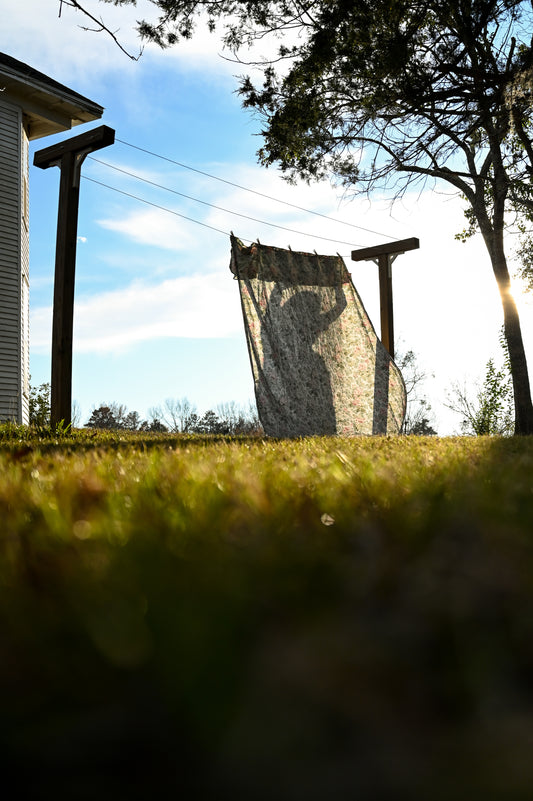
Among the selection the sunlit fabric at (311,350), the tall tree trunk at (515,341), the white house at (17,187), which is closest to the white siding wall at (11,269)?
the white house at (17,187)

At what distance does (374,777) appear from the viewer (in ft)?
1.22

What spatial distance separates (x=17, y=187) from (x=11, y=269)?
4.32 feet

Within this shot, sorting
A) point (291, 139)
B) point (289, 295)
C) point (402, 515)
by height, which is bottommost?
point (402, 515)

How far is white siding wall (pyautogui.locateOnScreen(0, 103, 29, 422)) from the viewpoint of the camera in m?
8.34

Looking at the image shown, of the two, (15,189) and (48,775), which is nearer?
(48,775)

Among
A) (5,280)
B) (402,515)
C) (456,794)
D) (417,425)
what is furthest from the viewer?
(417,425)

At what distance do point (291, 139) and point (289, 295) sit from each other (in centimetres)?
195

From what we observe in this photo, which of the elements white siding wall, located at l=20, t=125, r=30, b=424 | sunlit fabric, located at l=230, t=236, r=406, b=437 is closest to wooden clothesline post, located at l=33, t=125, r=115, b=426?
sunlit fabric, located at l=230, t=236, r=406, b=437

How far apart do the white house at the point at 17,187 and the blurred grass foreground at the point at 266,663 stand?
831 cm

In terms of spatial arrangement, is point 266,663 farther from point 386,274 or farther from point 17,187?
point 17,187

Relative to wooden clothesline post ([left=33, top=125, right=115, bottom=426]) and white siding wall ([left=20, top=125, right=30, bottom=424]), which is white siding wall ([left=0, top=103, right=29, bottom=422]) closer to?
white siding wall ([left=20, top=125, right=30, bottom=424])

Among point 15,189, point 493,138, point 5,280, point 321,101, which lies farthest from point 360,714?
point 15,189

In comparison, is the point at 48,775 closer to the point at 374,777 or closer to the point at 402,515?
the point at 374,777

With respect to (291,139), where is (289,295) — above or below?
below
